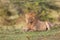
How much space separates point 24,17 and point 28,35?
0.94 ft

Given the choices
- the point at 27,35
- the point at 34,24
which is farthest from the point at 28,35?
the point at 34,24

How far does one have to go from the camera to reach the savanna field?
73.5 inches

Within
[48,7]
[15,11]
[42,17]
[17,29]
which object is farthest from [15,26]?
[48,7]

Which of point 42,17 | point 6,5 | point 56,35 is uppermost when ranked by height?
point 6,5

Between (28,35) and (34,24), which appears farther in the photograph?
(34,24)

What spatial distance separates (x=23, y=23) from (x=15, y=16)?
0.48ft

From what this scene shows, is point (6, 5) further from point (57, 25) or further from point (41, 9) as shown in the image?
point (57, 25)

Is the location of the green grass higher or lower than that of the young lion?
lower

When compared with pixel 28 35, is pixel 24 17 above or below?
above

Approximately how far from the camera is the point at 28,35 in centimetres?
184

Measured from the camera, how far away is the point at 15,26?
199 centimetres

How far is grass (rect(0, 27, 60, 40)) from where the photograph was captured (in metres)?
1.82

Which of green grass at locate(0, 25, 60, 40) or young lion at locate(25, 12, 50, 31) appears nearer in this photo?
green grass at locate(0, 25, 60, 40)

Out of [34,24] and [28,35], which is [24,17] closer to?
[34,24]
